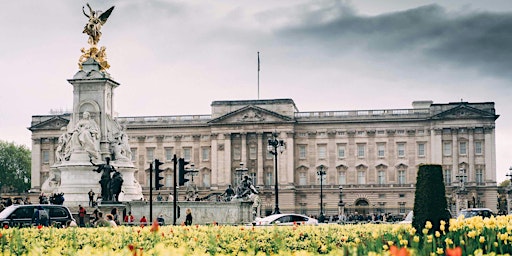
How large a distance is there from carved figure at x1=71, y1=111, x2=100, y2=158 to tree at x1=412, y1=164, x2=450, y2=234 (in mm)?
27299

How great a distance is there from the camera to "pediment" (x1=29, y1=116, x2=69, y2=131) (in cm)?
10750

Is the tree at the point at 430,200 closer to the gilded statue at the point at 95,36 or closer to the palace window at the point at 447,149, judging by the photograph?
the gilded statue at the point at 95,36

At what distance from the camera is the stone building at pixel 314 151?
10519cm

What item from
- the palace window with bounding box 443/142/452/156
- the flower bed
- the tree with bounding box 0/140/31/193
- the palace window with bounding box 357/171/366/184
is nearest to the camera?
the flower bed

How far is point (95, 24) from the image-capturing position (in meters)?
44.7

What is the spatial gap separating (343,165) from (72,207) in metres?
69.5

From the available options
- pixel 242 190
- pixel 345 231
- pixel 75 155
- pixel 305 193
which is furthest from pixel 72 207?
pixel 305 193

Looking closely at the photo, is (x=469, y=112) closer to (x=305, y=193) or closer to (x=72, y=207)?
(x=305, y=193)

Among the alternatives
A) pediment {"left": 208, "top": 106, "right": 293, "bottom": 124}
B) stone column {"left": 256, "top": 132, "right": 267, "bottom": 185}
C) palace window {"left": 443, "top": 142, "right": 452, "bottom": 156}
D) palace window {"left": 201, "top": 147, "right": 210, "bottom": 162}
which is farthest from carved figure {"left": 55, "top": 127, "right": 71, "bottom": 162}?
palace window {"left": 443, "top": 142, "right": 452, "bottom": 156}

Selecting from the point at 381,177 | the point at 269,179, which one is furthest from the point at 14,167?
the point at 381,177

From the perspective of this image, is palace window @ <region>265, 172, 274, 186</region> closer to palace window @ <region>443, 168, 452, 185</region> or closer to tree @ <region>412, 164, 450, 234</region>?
palace window @ <region>443, 168, 452, 185</region>

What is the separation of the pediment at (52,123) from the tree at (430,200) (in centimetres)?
9326

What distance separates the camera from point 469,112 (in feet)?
336

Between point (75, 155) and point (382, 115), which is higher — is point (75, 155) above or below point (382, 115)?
below
